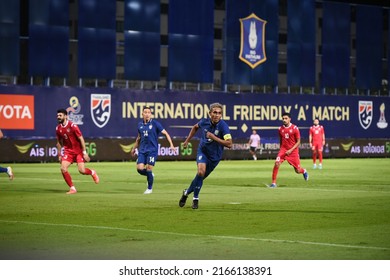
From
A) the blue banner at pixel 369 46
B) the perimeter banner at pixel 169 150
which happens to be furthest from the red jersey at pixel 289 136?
the blue banner at pixel 369 46

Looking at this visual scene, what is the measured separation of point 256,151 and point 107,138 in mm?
11149

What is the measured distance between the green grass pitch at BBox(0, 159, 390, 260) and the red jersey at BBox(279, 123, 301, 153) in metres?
1.27

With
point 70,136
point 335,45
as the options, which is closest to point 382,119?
point 335,45

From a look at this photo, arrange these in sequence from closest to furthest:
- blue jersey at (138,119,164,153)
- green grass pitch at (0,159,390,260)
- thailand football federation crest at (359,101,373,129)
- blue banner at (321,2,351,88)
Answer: green grass pitch at (0,159,390,260) → blue jersey at (138,119,164,153) → blue banner at (321,2,351,88) → thailand football federation crest at (359,101,373,129)

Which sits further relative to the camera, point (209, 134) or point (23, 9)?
point (23, 9)

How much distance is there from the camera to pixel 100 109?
56500 millimetres

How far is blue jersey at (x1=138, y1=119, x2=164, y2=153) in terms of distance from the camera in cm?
2608

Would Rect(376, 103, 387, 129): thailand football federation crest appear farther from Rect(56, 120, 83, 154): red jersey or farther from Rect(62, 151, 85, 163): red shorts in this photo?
Rect(56, 120, 83, 154): red jersey

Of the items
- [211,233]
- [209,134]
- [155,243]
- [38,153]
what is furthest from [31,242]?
Result: [38,153]

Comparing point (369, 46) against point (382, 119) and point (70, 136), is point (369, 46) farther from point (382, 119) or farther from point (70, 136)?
point (70, 136)

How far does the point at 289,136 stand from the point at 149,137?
5680mm

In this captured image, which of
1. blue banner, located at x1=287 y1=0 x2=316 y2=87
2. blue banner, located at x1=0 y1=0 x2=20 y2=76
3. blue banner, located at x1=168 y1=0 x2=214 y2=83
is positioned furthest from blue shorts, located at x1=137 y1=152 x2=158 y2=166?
blue banner, located at x1=287 y1=0 x2=316 y2=87

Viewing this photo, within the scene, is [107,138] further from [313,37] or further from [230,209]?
[230,209]

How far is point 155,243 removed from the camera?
14336mm
